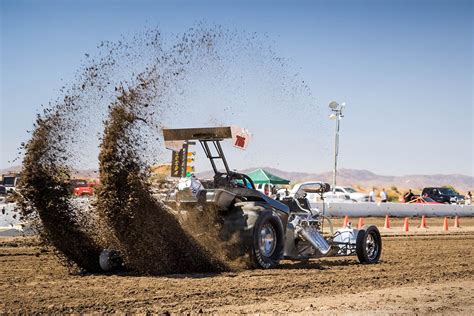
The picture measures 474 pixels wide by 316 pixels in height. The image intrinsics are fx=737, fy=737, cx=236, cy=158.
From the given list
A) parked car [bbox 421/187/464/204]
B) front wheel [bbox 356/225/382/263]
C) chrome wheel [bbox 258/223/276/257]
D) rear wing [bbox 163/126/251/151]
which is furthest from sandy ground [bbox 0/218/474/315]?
parked car [bbox 421/187/464/204]

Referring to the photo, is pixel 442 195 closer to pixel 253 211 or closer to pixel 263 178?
pixel 263 178

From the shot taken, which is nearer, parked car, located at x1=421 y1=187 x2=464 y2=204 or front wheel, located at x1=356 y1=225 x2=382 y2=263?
front wheel, located at x1=356 y1=225 x2=382 y2=263

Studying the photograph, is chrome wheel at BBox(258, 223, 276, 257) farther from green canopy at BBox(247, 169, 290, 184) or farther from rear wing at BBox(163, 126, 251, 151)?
green canopy at BBox(247, 169, 290, 184)

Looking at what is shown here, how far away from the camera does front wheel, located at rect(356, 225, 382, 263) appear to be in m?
13.1

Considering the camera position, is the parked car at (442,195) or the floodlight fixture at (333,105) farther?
the parked car at (442,195)

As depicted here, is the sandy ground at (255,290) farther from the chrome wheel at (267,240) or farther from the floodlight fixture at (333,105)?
the floodlight fixture at (333,105)

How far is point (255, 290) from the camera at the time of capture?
9070mm

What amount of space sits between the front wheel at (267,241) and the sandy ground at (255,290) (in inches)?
8.7

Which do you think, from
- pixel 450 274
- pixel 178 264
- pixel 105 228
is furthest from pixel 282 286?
pixel 450 274

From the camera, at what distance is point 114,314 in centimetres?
739

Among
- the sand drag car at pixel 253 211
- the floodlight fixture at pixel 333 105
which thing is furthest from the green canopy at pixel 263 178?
the sand drag car at pixel 253 211

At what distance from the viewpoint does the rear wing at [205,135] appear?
11.1 m

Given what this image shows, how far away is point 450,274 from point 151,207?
4.98 meters

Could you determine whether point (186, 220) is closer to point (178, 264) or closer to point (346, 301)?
point (178, 264)
